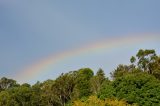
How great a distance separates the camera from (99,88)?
8088 centimetres

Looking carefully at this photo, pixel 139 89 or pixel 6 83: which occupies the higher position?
pixel 6 83

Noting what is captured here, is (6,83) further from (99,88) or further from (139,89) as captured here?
(139,89)

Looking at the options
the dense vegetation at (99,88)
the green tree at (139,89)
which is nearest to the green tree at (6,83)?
the dense vegetation at (99,88)

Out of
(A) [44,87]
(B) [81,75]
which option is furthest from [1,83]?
(B) [81,75]

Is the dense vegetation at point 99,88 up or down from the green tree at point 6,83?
down

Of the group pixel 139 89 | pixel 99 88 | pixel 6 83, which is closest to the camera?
pixel 139 89

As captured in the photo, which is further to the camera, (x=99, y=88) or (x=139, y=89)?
(x=99, y=88)

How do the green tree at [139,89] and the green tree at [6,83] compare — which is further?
the green tree at [6,83]

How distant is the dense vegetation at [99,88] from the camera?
5200cm

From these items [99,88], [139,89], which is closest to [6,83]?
[99,88]

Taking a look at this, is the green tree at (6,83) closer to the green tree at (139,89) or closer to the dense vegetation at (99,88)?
the dense vegetation at (99,88)

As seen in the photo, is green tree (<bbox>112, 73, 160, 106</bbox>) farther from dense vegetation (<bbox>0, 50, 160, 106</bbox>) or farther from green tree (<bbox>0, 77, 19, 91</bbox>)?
green tree (<bbox>0, 77, 19, 91</bbox>)

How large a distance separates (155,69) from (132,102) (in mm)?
25374

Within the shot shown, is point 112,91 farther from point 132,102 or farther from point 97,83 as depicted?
point 97,83
